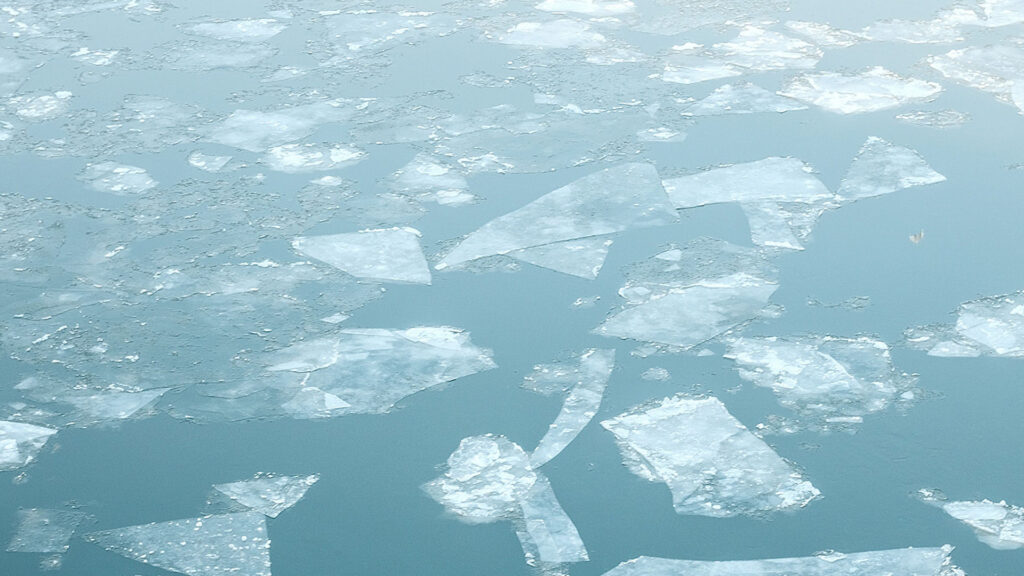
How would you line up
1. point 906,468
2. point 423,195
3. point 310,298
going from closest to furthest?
point 906,468 < point 310,298 < point 423,195

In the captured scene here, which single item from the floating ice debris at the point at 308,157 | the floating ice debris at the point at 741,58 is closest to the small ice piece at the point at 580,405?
the floating ice debris at the point at 308,157

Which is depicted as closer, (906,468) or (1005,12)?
(906,468)

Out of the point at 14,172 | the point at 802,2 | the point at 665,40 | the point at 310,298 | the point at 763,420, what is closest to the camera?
the point at 763,420

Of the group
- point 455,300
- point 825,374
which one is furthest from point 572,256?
point 825,374

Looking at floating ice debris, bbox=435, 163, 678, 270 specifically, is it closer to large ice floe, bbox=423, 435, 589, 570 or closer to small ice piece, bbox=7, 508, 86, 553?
large ice floe, bbox=423, 435, 589, 570

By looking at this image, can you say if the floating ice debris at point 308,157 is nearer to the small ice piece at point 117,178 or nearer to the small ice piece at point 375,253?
the small ice piece at point 117,178

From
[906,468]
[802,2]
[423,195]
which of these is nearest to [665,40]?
[802,2]

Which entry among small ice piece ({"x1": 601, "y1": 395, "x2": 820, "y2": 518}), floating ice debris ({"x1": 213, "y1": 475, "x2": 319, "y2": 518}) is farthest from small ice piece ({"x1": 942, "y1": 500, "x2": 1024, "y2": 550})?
floating ice debris ({"x1": 213, "y1": 475, "x2": 319, "y2": 518})

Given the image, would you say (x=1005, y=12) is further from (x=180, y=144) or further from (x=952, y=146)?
(x=180, y=144)
